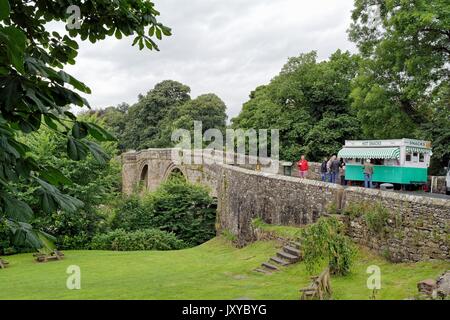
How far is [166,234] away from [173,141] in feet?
93.2

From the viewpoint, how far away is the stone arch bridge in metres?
9.86

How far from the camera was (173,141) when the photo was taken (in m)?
51.3

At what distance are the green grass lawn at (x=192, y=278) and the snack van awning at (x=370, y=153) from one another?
22.2ft

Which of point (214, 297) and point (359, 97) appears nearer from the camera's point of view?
point (214, 297)

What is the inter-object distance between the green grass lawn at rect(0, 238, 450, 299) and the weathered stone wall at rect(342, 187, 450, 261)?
0.31 meters

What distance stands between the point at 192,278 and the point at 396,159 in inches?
422

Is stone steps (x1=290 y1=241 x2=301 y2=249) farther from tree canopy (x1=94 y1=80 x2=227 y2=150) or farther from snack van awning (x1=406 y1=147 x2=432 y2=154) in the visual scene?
tree canopy (x1=94 y1=80 x2=227 y2=150)

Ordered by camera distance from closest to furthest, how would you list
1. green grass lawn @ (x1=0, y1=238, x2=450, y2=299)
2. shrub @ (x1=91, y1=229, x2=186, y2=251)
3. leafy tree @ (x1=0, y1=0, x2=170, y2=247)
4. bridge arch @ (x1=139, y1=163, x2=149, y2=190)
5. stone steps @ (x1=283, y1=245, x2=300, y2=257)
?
leafy tree @ (x1=0, y1=0, x2=170, y2=247) < green grass lawn @ (x1=0, y1=238, x2=450, y2=299) < stone steps @ (x1=283, y1=245, x2=300, y2=257) < shrub @ (x1=91, y1=229, x2=186, y2=251) < bridge arch @ (x1=139, y1=163, x2=149, y2=190)

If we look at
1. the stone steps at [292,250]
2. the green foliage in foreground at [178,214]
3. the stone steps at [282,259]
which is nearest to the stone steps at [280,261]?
the stone steps at [282,259]

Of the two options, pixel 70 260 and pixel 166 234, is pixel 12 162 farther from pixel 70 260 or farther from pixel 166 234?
pixel 166 234

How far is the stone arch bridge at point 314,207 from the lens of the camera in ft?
32.3

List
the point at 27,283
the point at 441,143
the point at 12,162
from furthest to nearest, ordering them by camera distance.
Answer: the point at 441,143 → the point at 27,283 → the point at 12,162

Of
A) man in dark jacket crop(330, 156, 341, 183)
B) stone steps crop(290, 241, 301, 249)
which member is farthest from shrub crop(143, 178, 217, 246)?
stone steps crop(290, 241, 301, 249)
